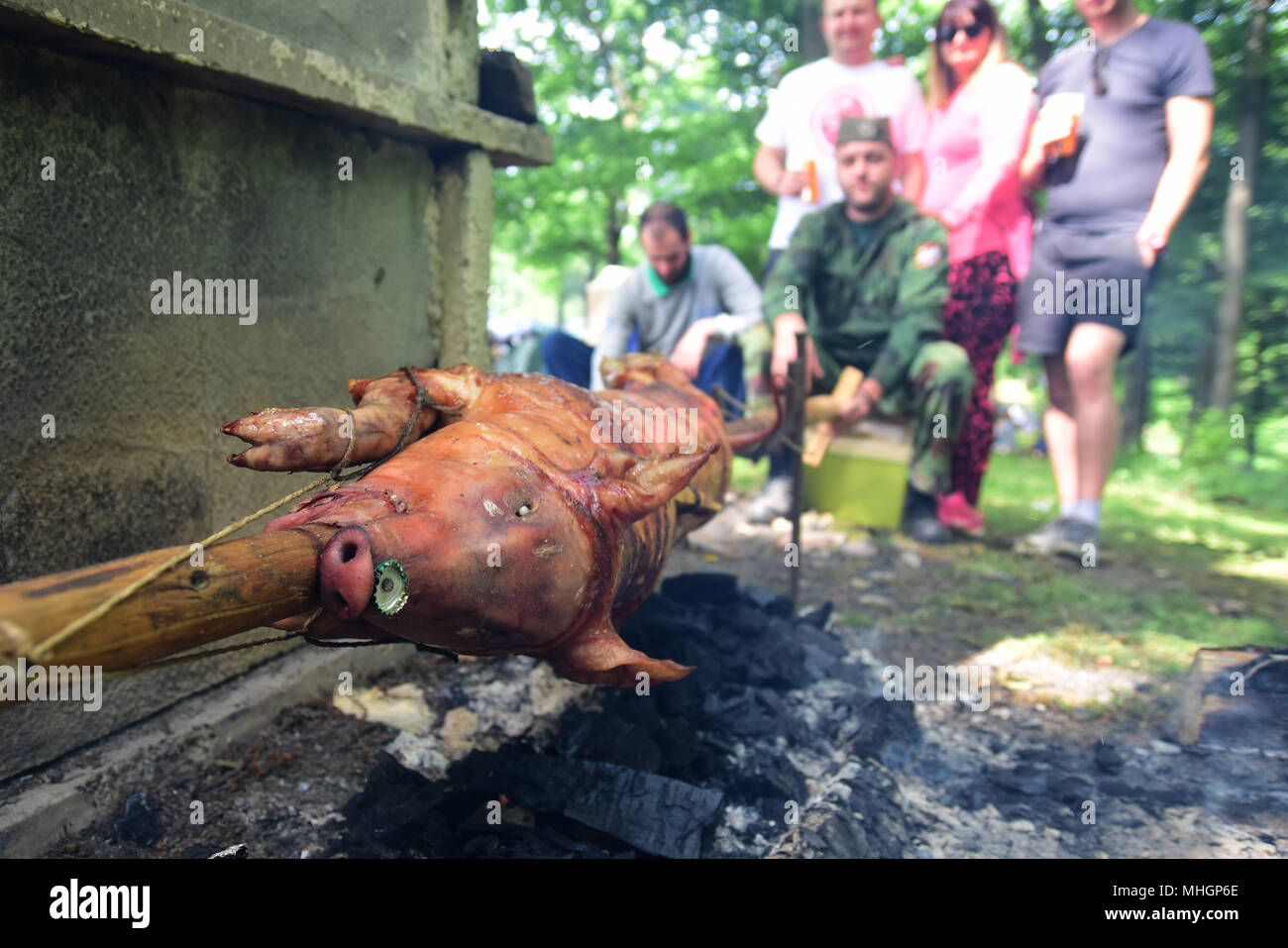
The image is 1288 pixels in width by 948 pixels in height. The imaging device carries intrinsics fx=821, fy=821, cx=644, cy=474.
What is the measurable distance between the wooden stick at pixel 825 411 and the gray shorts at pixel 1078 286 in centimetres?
125

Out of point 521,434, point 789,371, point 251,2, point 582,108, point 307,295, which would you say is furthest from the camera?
point 582,108

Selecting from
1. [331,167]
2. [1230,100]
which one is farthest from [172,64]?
[1230,100]

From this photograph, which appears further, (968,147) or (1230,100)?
(1230,100)

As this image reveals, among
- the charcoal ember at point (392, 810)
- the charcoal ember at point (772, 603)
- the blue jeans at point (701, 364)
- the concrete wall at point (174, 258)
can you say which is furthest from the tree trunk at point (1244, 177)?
the charcoal ember at point (392, 810)

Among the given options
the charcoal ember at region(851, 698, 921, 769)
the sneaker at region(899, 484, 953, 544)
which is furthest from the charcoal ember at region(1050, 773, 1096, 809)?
the sneaker at region(899, 484, 953, 544)

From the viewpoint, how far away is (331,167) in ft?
9.71

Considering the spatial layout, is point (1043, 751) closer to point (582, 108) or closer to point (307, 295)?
point (307, 295)

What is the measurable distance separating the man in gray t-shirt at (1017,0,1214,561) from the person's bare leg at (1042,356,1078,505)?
75mm

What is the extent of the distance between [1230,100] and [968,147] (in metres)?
7.49

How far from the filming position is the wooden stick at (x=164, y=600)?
1067 mm

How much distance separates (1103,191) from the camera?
493 cm

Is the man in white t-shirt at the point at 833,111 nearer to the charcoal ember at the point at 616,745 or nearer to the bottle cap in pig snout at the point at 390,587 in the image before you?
the charcoal ember at the point at 616,745

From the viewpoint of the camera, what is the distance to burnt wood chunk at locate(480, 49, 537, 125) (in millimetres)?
3582

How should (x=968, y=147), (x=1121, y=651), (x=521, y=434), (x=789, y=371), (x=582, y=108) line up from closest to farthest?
(x=521, y=434)
(x=1121, y=651)
(x=789, y=371)
(x=968, y=147)
(x=582, y=108)
